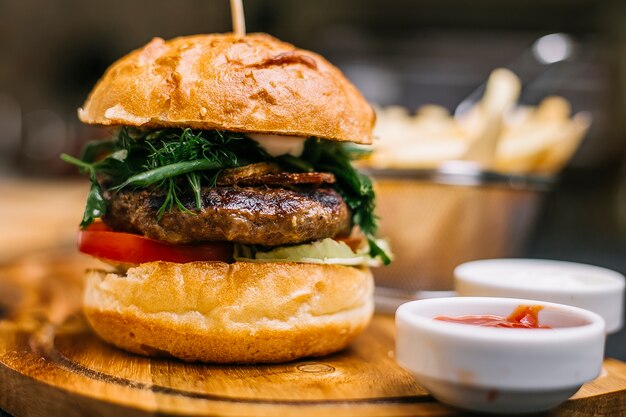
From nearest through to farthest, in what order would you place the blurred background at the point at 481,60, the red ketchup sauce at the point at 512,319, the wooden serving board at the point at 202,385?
the wooden serving board at the point at 202,385 < the red ketchup sauce at the point at 512,319 < the blurred background at the point at 481,60

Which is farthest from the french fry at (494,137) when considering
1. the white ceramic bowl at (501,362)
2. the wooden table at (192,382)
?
the white ceramic bowl at (501,362)

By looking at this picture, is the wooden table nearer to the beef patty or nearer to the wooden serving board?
the wooden serving board

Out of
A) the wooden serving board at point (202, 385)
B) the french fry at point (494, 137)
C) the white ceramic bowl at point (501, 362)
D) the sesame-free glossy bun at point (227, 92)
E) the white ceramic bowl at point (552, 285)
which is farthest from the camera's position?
the french fry at point (494, 137)

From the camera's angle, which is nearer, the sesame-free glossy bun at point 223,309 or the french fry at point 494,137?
the sesame-free glossy bun at point 223,309

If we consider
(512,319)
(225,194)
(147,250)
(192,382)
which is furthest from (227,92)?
(512,319)

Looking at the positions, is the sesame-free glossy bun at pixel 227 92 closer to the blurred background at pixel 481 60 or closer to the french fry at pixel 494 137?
the french fry at pixel 494 137

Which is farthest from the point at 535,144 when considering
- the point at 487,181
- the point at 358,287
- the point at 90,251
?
the point at 90,251
